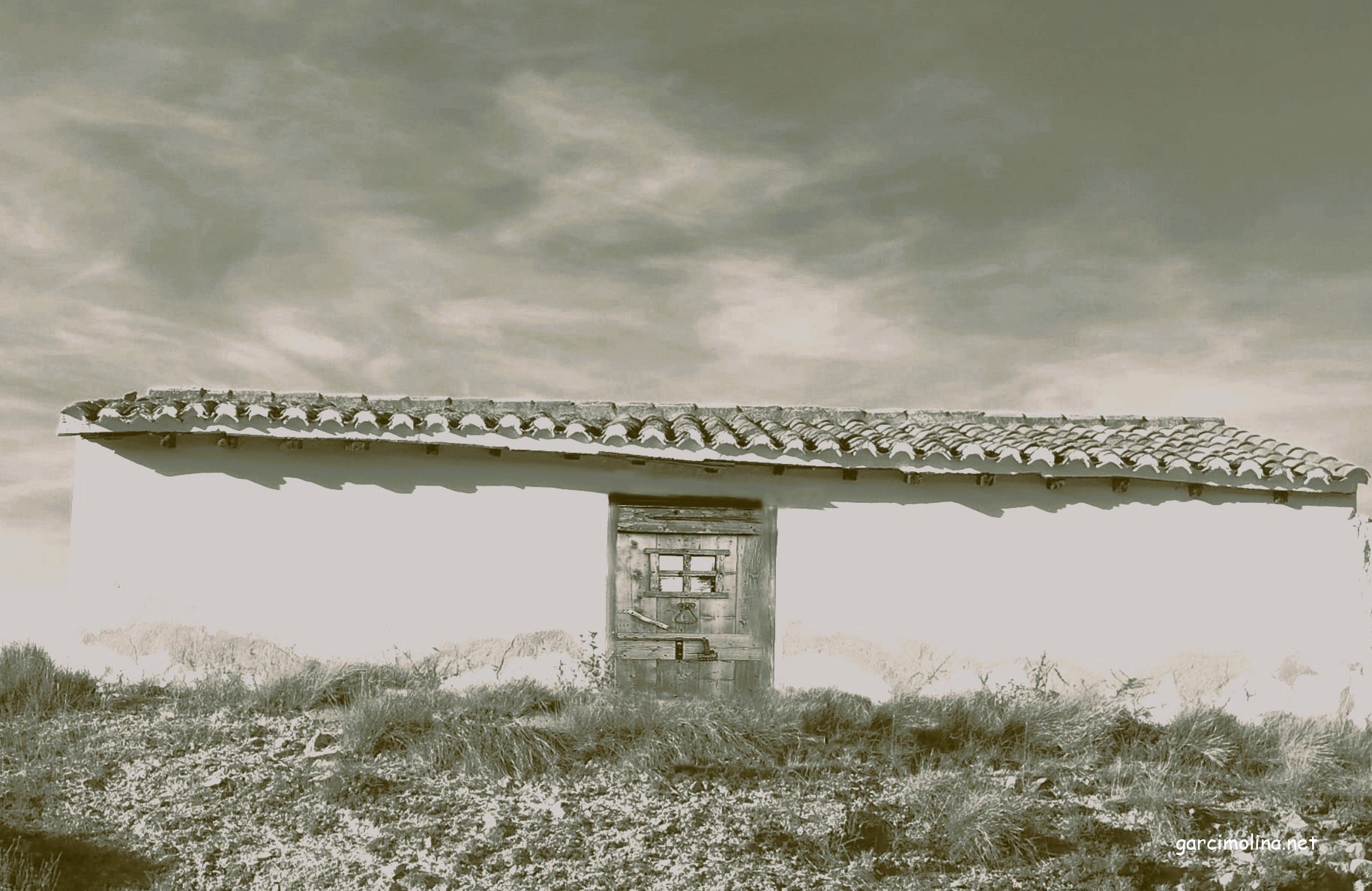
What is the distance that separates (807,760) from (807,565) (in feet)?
7.66

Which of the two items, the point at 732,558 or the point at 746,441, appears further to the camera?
the point at 732,558

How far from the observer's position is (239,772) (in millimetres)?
8812

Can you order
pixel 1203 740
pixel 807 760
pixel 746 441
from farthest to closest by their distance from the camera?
pixel 746 441
pixel 1203 740
pixel 807 760

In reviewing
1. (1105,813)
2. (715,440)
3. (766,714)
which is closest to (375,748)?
(766,714)

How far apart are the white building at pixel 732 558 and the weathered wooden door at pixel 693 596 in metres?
0.02

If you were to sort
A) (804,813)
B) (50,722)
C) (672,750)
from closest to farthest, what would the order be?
(804,813) < (672,750) < (50,722)

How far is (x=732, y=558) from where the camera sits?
1101 cm

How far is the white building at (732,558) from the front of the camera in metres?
10.7

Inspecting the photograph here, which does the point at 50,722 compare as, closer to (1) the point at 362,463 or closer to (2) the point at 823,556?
(1) the point at 362,463

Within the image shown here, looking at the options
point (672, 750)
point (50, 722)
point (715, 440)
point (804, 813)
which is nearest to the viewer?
point (804, 813)

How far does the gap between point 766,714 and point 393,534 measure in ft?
13.0

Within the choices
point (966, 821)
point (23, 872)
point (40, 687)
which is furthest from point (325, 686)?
point (966, 821)

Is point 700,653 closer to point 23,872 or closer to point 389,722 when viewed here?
point 389,722

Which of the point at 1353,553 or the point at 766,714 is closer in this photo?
the point at 766,714
